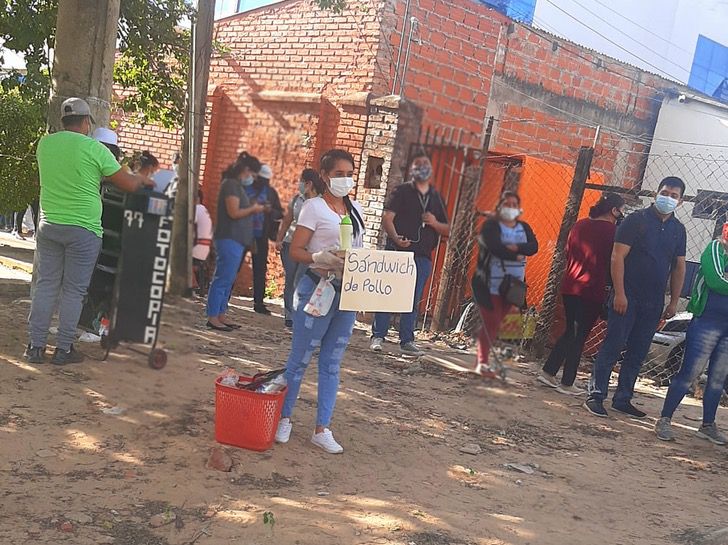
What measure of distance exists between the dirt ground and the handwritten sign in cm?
22

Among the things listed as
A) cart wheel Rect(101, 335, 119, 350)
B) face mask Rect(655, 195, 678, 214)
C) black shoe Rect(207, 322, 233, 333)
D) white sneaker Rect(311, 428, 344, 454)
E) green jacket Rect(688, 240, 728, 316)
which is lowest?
white sneaker Rect(311, 428, 344, 454)

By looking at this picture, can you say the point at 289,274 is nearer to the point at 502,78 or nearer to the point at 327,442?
the point at 502,78

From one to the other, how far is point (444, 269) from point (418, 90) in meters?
0.38

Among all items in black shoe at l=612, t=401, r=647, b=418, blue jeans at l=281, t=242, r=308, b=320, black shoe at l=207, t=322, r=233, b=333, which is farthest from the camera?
black shoe at l=612, t=401, r=647, b=418

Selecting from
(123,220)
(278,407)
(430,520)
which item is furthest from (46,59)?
(123,220)

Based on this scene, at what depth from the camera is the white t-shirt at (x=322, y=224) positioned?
185cm

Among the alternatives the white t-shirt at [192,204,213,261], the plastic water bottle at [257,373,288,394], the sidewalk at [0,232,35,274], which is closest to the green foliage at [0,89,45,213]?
the sidewalk at [0,232,35,274]

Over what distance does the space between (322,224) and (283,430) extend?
2088mm

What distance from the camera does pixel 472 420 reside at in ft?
16.5

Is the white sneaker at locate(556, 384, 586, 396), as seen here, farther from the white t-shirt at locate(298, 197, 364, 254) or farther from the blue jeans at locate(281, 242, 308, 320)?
the white t-shirt at locate(298, 197, 364, 254)

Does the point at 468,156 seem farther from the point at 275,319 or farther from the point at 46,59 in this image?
the point at 46,59

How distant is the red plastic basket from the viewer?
362cm

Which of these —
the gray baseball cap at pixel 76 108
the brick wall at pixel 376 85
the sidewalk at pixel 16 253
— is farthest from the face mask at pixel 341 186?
the sidewalk at pixel 16 253

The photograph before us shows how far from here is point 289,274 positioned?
246 centimetres
